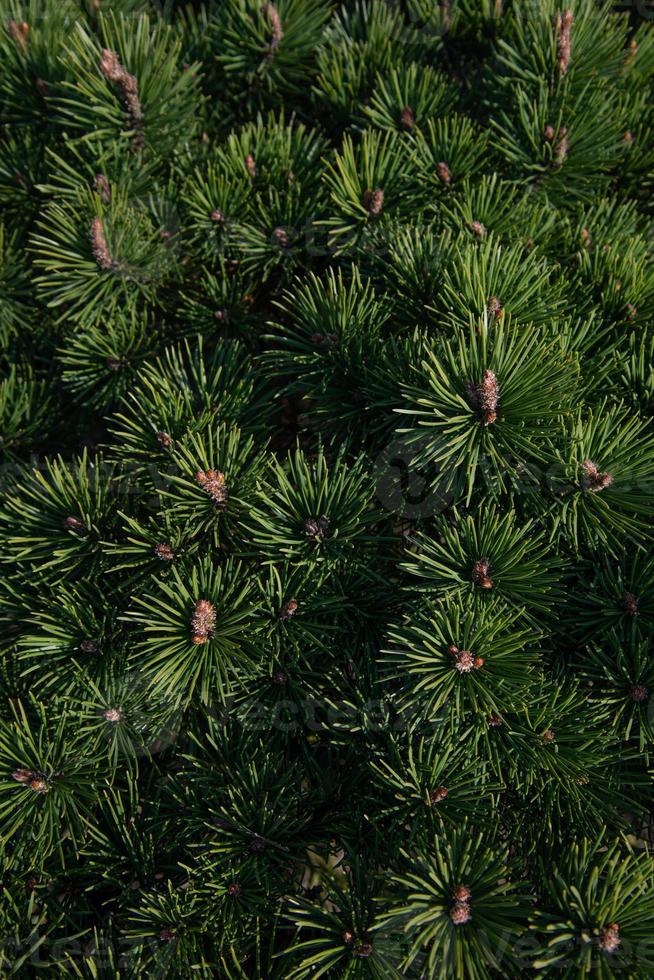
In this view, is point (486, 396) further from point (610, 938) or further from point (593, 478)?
point (610, 938)

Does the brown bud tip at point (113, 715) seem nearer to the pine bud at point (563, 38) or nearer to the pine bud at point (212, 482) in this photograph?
the pine bud at point (212, 482)

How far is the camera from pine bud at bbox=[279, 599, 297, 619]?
710 millimetres

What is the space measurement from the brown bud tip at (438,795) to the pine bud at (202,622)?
26cm

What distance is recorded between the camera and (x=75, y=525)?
2.51ft

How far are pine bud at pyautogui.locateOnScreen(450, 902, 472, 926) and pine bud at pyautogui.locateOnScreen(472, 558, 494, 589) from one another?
0.28 m

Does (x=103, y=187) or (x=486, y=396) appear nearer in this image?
(x=486, y=396)

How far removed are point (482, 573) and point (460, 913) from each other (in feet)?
0.97

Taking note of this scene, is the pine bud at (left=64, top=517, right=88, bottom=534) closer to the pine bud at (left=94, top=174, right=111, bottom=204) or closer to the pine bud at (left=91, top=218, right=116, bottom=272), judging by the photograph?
the pine bud at (left=91, top=218, right=116, bottom=272)

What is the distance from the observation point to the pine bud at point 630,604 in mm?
701

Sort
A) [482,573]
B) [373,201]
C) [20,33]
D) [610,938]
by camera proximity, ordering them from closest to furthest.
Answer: [610,938]
[482,573]
[373,201]
[20,33]

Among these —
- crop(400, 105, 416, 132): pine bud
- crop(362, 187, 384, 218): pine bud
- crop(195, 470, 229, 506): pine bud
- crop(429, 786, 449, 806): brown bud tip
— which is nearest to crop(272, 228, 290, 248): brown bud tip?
crop(362, 187, 384, 218): pine bud

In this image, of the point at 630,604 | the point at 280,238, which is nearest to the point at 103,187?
the point at 280,238

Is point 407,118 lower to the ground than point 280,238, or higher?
higher

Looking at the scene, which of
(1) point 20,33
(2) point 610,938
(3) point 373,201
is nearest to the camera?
(2) point 610,938
